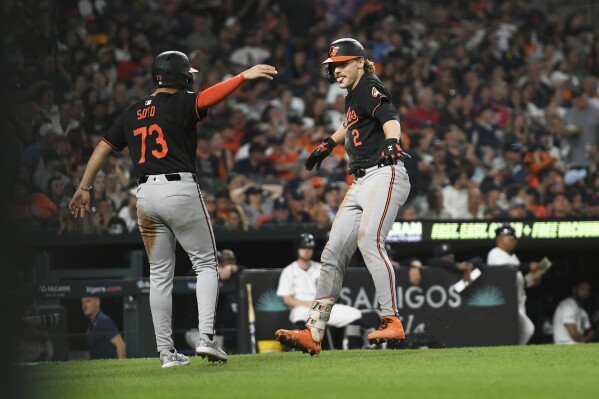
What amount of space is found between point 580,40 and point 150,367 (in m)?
15.1

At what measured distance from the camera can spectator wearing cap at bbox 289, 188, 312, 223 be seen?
12.7 m

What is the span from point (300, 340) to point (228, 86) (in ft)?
5.28

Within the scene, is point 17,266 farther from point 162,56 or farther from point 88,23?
point 88,23

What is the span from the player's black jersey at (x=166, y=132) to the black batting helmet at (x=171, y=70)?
0.24 feet

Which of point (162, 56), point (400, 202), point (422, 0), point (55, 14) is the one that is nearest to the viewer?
point (162, 56)

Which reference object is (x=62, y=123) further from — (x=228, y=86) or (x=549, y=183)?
(x=228, y=86)

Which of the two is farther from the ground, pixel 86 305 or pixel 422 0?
pixel 422 0

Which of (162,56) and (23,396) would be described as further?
(162,56)

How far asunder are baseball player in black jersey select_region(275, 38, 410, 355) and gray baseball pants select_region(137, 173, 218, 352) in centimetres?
57

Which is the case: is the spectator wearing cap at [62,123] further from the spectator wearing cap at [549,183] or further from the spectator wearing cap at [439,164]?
the spectator wearing cap at [549,183]

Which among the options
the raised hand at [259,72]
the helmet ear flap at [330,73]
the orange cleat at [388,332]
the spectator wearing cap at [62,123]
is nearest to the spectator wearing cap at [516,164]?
the spectator wearing cap at [62,123]

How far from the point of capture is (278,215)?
12.8 metres

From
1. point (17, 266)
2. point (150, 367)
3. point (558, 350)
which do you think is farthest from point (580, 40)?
point (17, 266)

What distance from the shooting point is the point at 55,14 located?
15.3 meters
